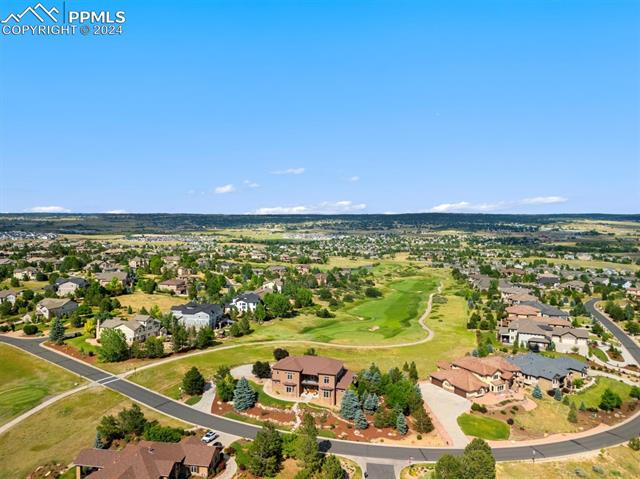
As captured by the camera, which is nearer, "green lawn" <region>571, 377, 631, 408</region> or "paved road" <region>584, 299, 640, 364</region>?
"green lawn" <region>571, 377, 631, 408</region>

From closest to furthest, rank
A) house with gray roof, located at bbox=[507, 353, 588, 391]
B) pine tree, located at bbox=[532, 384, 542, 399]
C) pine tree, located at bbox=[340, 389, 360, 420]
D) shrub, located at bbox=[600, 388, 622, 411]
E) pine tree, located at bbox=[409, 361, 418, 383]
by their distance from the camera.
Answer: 1. pine tree, located at bbox=[340, 389, 360, 420]
2. shrub, located at bbox=[600, 388, 622, 411]
3. pine tree, located at bbox=[532, 384, 542, 399]
4. pine tree, located at bbox=[409, 361, 418, 383]
5. house with gray roof, located at bbox=[507, 353, 588, 391]

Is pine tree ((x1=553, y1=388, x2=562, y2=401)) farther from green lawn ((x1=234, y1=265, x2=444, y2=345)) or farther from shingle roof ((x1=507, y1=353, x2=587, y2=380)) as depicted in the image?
green lawn ((x1=234, y1=265, x2=444, y2=345))

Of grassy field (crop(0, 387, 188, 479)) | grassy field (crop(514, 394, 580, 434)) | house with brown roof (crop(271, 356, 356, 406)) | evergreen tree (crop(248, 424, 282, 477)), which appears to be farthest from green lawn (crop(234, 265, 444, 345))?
evergreen tree (crop(248, 424, 282, 477))

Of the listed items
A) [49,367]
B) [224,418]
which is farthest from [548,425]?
[49,367]

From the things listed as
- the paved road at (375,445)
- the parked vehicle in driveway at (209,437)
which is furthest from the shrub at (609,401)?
the parked vehicle in driveway at (209,437)

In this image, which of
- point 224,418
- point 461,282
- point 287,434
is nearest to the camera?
point 287,434

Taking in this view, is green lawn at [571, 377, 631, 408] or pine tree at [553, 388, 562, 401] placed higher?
pine tree at [553, 388, 562, 401]

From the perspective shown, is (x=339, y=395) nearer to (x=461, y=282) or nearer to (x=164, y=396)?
(x=164, y=396)
